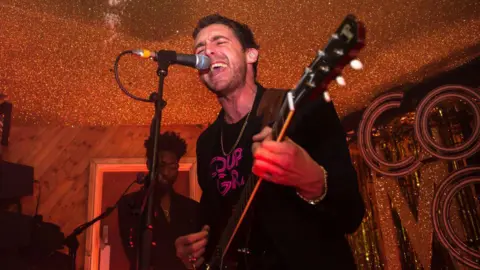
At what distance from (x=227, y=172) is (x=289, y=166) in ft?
2.66

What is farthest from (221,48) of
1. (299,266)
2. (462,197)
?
(462,197)

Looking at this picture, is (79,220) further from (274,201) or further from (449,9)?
(449,9)

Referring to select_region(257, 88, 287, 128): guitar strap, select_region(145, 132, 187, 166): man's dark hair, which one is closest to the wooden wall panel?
select_region(145, 132, 187, 166): man's dark hair

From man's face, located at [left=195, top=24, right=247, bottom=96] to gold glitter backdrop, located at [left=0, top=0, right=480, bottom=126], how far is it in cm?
91

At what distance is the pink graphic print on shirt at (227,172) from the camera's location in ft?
5.84

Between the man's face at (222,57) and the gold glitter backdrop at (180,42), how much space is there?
35.7 inches

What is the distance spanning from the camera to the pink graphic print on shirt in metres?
1.78

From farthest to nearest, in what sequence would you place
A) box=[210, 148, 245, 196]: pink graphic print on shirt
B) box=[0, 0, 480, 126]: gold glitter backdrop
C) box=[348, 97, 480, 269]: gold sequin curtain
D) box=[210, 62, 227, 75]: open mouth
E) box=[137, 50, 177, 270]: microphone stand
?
box=[348, 97, 480, 269]: gold sequin curtain → box=[0, 0, 480, 126]: gold glitter backdrop → box=[210, 62, 227, 75]: open mouth → box=[210, 148, 245, 196]: pink graphic print on shirt → box=[137, 50, 177, 270]: microphone stand

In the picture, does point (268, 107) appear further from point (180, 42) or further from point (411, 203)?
point (411, 203)

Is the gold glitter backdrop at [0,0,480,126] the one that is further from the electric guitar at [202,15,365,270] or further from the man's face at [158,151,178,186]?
the electric guitar at [202,15,365,270]

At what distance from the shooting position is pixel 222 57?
1.97 meters

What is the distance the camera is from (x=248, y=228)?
57.6 inches

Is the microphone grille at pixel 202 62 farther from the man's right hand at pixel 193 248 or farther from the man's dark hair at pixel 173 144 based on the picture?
the man's dark hair at pixel 173 144

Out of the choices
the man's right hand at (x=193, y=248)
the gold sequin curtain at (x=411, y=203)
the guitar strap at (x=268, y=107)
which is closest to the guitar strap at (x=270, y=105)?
the guitar strap at (x=268, y=107)
